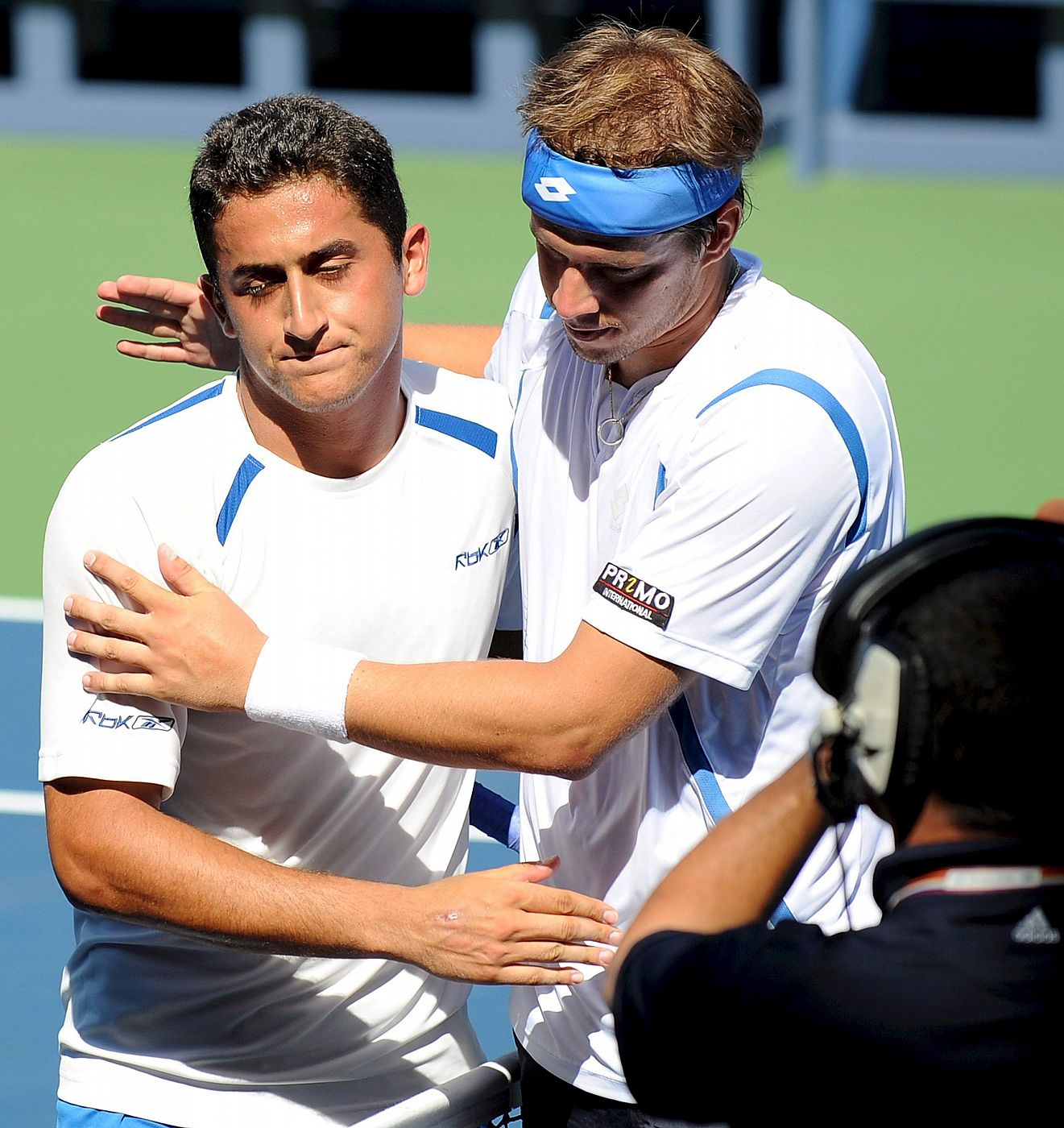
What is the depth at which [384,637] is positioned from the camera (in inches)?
137

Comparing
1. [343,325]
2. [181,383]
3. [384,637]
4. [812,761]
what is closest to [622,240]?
[343,325]

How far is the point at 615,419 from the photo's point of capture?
3.33 metres

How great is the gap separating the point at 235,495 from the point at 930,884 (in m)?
1.72

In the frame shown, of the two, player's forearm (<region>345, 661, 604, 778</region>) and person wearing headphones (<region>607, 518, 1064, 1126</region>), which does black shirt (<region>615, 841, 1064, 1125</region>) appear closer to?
person wearing headphones (<region>607, 518, 1064, 1126</region>)

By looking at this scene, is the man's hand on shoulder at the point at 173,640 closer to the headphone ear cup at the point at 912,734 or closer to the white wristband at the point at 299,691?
the white wristband at the point at 299,691

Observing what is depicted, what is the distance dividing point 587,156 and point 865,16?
13497 mm

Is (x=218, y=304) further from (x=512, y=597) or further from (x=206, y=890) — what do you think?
(x=206, y=890)

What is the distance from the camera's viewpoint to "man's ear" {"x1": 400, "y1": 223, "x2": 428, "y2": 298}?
12.1ft

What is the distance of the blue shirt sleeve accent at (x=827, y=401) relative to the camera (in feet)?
9.86

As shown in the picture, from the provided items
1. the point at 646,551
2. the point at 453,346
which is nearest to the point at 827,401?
the point at 646,551

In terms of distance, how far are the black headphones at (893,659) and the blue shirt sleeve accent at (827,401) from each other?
2.75 ft

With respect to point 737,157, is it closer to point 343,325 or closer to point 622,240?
point 622,240

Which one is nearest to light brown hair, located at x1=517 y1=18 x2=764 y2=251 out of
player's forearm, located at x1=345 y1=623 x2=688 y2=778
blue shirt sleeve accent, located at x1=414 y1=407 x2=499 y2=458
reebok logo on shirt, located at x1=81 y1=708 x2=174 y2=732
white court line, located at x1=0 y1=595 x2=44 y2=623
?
blue shirt sleeve accent, located at x1=414 y1=407 x2=499 y2=458

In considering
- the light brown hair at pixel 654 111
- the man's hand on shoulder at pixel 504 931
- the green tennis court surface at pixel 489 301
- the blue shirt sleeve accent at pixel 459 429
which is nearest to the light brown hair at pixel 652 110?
the light brown hair at pixel 654 111
